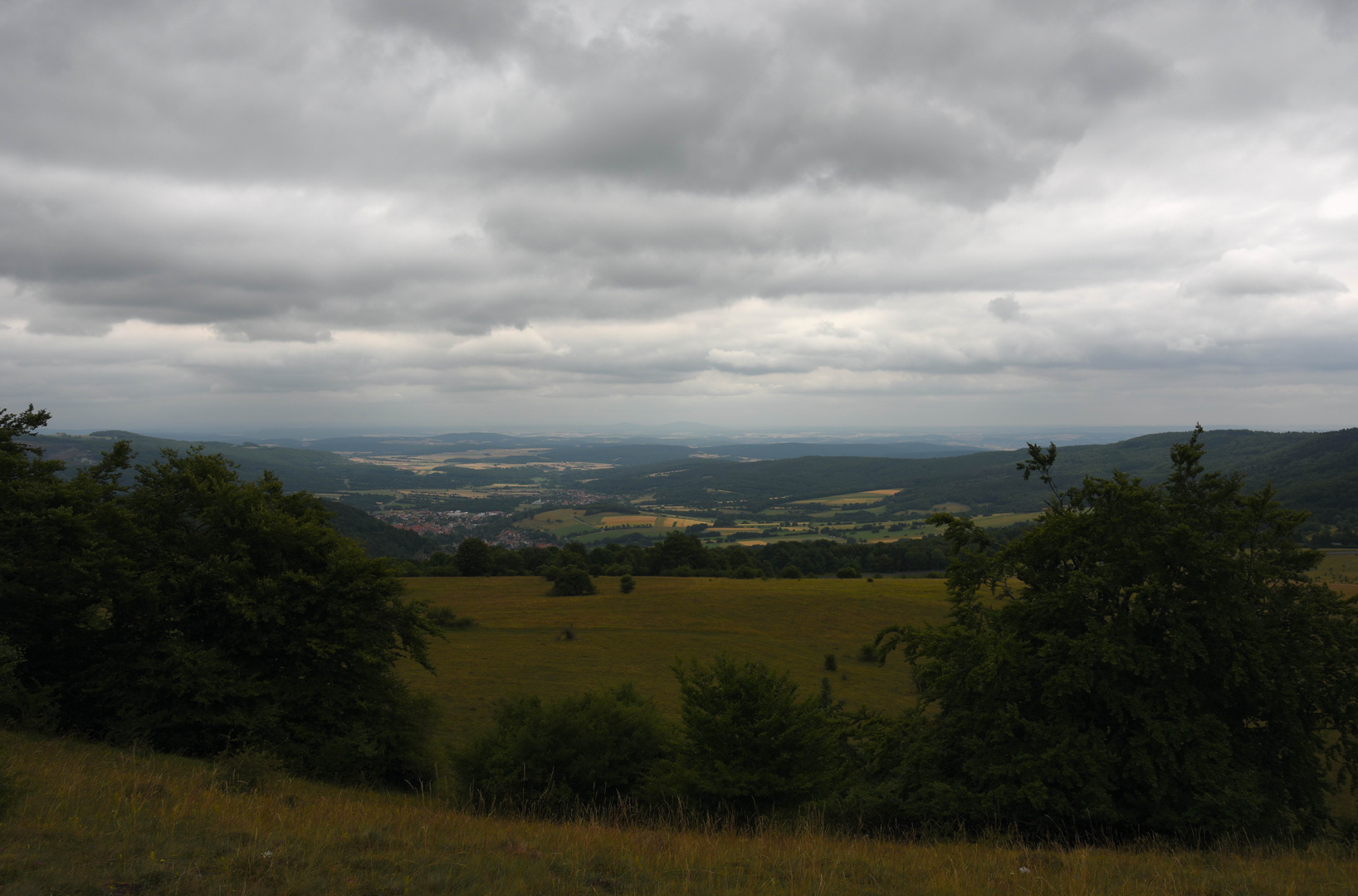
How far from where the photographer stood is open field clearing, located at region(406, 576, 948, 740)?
127ft

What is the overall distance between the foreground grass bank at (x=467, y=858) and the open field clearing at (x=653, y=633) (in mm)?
20308

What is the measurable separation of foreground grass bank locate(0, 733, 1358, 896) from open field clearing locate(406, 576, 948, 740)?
66.6 feet

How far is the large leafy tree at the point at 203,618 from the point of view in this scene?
17578 millimetres

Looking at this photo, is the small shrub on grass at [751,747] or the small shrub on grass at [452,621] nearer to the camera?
the small shrub on grass at [751,747]

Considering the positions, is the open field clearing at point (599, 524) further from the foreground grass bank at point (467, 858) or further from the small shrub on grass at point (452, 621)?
the foreground grass bank at point (467, 858)

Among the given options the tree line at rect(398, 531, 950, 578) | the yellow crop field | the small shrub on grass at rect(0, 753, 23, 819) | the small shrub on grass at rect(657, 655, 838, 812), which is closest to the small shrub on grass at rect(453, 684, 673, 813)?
the small shrub on grass at rect(657, 655, 838, 812)

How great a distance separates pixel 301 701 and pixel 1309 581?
27896mm

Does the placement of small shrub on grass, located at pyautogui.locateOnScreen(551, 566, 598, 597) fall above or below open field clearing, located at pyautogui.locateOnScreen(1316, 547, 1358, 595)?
below

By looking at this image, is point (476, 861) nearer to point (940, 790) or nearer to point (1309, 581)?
point (940, 790)

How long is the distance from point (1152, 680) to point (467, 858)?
51.1 feet

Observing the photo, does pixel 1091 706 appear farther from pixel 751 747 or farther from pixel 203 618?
pixel 203 618

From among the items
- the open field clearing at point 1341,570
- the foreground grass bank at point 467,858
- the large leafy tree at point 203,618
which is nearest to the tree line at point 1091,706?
the foreground grass bank at point 467,858

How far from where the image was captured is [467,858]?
8.02 m

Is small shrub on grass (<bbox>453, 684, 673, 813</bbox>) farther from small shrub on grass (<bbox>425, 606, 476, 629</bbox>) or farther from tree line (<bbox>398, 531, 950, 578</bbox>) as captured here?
tree line (<bbox>398, 531, 950, 578</bbox>)
